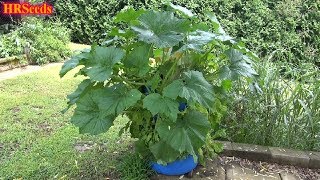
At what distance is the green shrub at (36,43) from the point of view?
515 centimetres

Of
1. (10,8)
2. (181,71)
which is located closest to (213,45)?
(181,71)

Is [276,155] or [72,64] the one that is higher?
[72,64]

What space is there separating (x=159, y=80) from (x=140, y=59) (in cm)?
20

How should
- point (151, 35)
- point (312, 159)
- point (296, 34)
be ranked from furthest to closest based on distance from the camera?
point (296, 34) → point (312, 159) → point (151, 35)

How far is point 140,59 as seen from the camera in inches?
72.9

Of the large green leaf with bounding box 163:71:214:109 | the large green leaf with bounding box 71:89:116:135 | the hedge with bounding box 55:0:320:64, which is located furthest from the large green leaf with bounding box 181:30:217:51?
the hedge with bounding box 55:0:320:64

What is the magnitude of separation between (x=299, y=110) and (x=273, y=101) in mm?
197

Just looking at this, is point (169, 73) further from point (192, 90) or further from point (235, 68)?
point (235, 68)

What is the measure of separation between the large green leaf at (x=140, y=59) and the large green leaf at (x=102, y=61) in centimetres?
7

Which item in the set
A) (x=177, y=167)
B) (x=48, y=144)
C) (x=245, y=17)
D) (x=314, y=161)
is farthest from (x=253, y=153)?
(x=245, y=17)

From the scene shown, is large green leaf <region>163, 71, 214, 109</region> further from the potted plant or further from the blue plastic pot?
the blue plastic pot

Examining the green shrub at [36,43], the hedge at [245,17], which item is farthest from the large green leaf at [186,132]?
the hedge at [245,17]

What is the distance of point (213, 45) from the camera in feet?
6.84

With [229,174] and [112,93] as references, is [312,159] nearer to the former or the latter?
[229,174]
